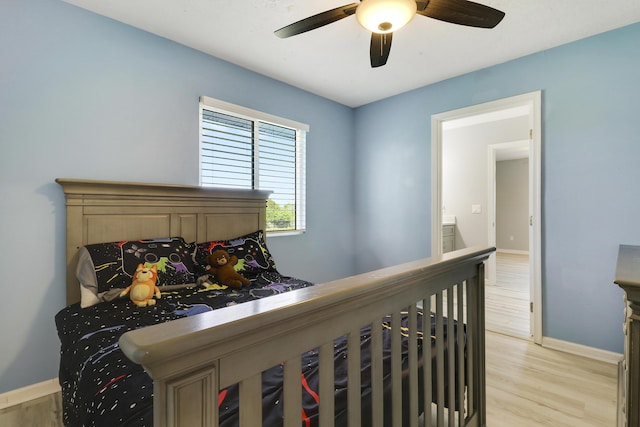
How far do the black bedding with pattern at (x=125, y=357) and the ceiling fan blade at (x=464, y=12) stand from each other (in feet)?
5.01

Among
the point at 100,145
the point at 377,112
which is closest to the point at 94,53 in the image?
the point at 100,145

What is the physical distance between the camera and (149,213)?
229cm

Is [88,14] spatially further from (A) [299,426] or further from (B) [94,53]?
(A) [299,426]

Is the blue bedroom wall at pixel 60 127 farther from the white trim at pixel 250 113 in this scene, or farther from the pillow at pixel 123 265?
the pillow at pixel 123 265

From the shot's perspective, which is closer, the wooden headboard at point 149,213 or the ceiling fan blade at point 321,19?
the ceiling fan blade at point 321,19

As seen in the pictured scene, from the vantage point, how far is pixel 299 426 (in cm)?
69

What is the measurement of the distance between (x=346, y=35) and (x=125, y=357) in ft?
8.05

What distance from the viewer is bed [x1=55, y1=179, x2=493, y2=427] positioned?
20.8 inches

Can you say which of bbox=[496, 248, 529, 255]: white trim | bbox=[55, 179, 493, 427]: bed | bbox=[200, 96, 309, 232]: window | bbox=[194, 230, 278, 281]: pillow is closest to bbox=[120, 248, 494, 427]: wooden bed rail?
bbox=[55, 179, 493, 427]: bed

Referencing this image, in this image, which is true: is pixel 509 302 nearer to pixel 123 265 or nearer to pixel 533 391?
pixel 533 391

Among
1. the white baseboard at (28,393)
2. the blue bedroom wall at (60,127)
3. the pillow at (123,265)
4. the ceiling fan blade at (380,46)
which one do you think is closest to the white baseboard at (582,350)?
the ceiling fan blade at (380,46)

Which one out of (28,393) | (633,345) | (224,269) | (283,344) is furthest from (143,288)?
(633,345)

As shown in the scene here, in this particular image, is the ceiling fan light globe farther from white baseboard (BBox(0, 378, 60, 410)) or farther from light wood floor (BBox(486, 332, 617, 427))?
white baseboard (BBox(0, 378, 60, 410))

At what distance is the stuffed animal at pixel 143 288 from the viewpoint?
173cm
